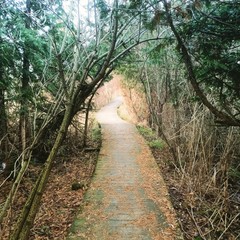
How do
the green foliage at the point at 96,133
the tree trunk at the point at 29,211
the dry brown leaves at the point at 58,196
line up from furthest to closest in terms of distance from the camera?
the green foliage at the point at 96,133 < the dry brown leaves at the point at 58,196 < the tree trunk at the point at 29,211

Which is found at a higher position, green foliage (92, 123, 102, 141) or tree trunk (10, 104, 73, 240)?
tree trunk (10, 104, 73, 240)

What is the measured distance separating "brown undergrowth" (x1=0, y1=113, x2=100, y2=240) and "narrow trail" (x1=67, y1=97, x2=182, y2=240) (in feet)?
1.29

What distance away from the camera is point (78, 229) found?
15.2ft

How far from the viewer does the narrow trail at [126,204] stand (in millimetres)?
4539

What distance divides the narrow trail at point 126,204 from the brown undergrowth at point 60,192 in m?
0.39

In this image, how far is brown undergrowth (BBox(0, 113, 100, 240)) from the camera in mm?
4938

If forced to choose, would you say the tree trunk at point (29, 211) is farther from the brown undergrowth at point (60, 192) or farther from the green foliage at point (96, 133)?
the green foliage at point (96, 133)

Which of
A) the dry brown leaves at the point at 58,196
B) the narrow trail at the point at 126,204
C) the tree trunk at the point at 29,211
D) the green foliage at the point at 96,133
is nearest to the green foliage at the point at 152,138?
the narrow trail at the point at 126,204

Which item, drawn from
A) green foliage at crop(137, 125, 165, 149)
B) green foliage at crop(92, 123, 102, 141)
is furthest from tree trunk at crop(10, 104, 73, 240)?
green foliage at crop(92, 123, 102, 141)

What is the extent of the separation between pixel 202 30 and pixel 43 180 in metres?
2.92

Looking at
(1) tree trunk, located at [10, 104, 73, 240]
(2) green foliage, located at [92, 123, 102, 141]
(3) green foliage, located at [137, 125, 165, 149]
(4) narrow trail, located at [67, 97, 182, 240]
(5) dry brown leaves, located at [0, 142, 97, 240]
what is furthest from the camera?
(2) green foliage, located at [92, 123, 102, 141]

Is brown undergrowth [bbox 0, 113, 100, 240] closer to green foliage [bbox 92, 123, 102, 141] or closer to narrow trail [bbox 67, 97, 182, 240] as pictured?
narrow trail [bbox 67, 97, 182, 240]

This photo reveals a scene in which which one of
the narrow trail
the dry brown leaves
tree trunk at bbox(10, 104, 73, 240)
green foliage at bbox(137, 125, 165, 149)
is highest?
tree trunk at bbox(10, 104, 73, 240)

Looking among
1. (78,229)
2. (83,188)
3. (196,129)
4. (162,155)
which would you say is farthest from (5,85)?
(162,155)
